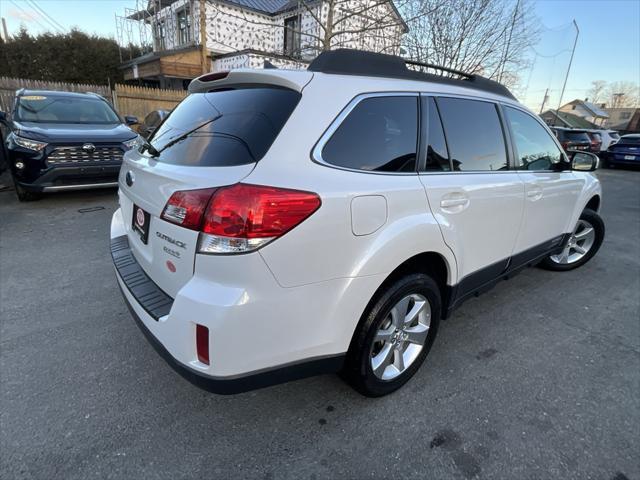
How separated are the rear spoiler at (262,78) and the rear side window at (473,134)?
39.6 inches

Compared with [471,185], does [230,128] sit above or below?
above

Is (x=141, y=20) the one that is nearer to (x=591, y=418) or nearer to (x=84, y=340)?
(x=84, y=340)

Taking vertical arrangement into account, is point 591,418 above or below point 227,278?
below

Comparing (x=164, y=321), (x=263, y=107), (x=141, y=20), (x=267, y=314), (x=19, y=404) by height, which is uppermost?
(x=141, y=20)

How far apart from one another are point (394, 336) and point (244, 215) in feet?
4.05

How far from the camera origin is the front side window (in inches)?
120

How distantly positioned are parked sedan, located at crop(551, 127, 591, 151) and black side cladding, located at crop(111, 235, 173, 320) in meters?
17.4

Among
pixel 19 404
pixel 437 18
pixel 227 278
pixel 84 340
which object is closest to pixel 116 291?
pixel 84 340

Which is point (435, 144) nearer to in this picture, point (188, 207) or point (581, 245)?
point (188, 207)

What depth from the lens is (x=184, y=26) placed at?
67.9ft

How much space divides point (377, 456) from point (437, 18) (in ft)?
36.4

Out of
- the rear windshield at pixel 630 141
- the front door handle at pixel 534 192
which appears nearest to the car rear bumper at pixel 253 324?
the front door handle at pixel 534 192

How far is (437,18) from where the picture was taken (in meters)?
9.98

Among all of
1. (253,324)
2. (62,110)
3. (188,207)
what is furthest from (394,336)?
(62,110)
